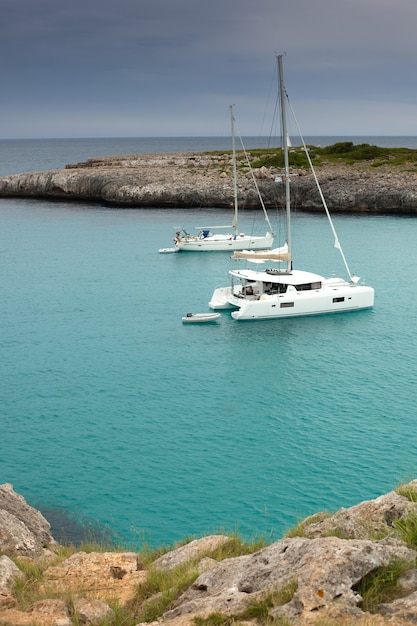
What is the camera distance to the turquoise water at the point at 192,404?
1897cm

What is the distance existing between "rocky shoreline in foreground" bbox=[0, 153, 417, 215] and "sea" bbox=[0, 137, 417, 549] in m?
33.9

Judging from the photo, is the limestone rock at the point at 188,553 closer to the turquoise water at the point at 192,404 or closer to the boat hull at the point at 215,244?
the turquoise water at the point at 192,404

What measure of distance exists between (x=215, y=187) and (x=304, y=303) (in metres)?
54.0

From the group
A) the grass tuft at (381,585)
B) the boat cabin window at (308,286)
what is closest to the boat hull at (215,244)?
the boat cabin window at (308,286)

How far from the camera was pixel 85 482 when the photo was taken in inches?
781

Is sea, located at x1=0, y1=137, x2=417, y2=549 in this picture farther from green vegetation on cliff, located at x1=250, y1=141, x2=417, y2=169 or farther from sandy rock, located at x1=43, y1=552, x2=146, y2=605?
green vegetation on cliff, located at x1=250, y1=141, x2=417, y2=169

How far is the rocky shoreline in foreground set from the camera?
81.9 metres

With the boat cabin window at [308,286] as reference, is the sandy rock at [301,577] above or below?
below

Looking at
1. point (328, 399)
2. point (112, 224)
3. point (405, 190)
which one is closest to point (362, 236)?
point (405, 190)

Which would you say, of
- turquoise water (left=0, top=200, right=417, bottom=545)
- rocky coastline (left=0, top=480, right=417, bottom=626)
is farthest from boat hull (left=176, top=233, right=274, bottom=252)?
rocky coastline (left=0, top=480, right=417, bottom=626)

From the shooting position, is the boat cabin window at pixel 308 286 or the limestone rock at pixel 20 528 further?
the boat cabin window at pixel 308 286

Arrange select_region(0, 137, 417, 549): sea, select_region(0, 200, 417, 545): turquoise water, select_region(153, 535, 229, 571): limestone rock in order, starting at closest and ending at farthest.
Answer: select_region(153, 535, 229, 571): limestone rock → select_region(0, 137, 417, 549): sea → select_region(0, 200, 417, 545): turquoise water

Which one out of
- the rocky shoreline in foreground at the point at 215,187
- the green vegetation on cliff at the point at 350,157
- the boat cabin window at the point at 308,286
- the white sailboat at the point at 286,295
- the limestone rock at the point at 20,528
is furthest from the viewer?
the green vegetation on cliff at the point at 350,157

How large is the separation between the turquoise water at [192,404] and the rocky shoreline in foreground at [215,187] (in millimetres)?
35378
